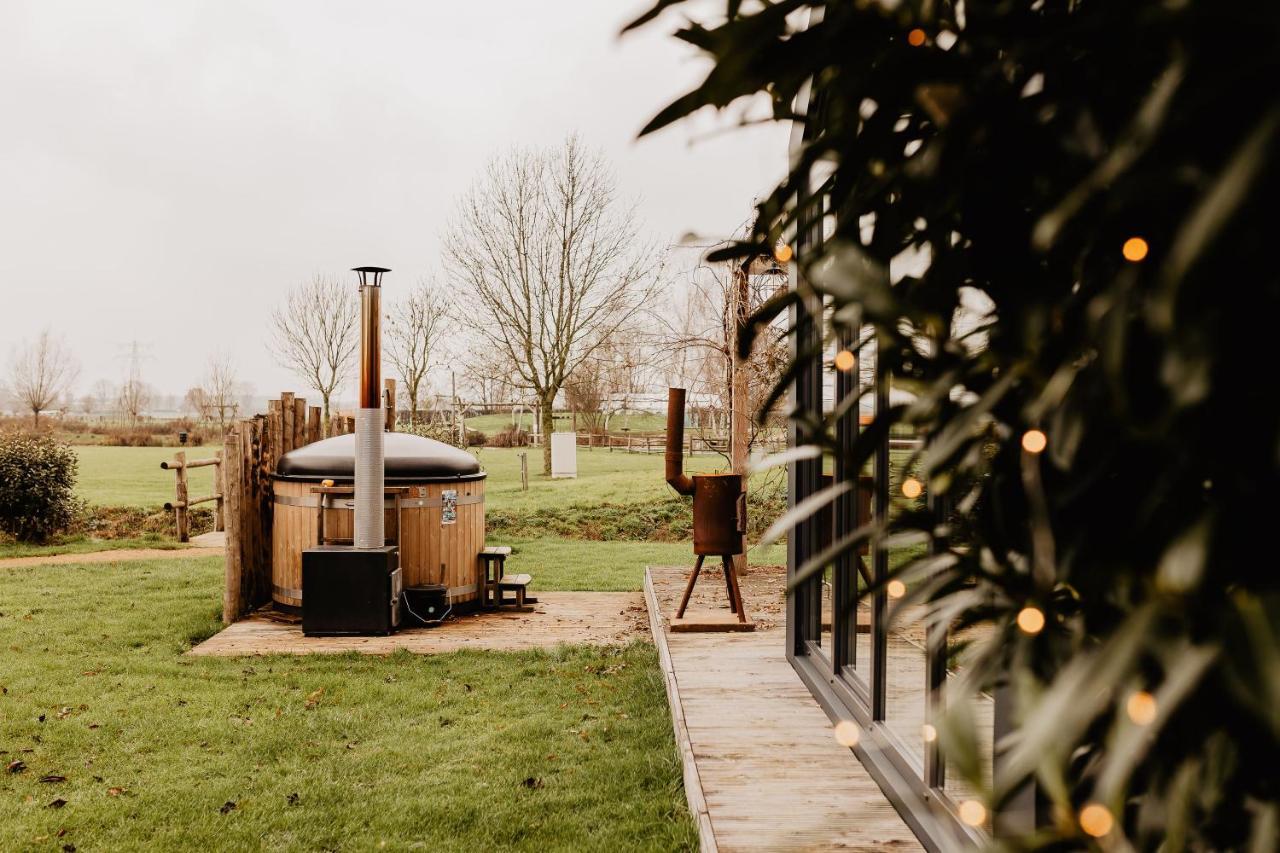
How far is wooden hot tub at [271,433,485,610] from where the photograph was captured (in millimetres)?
6438

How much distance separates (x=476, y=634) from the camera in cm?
621

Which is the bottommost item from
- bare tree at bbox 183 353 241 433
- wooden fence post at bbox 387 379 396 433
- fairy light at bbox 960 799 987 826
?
fairy light at bbox 960 799 987 826

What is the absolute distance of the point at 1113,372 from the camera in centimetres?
44

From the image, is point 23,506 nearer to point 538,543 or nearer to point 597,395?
point 538,543

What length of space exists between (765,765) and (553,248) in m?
14.9

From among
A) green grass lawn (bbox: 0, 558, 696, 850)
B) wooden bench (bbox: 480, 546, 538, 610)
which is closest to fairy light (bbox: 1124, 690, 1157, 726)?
green grass lawn (bbox: 0, 558, 696, 850)

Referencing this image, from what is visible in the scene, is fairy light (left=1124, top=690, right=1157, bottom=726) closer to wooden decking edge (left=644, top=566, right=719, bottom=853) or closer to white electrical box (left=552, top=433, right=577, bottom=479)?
wooden decking edge (left=644, top=566, right=719, bottom=853)

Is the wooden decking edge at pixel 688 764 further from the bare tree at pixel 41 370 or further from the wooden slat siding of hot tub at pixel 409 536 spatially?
the bare tree at pixel 41 370

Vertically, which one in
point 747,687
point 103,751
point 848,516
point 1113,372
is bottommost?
point 103,751

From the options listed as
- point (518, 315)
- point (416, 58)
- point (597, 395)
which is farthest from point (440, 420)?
point (416, 58)

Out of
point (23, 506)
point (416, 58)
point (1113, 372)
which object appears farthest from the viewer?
point (416, 58)

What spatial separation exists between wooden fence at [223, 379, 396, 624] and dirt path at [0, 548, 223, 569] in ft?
9.74

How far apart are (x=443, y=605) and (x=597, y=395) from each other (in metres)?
18.0

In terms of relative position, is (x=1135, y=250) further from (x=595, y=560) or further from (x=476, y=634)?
(x=595, y=560)
